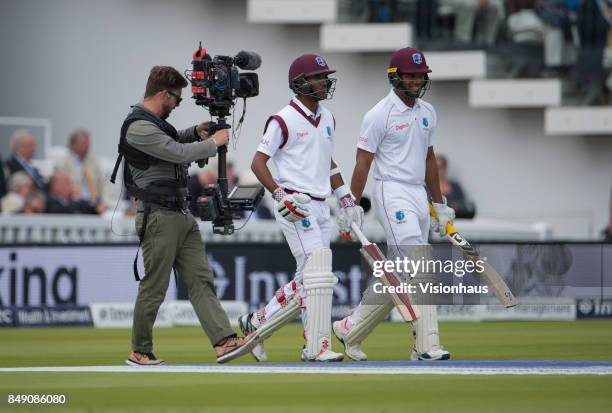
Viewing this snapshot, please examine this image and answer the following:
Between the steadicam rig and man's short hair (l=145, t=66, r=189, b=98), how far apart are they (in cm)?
10

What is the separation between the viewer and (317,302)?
10.1 metres

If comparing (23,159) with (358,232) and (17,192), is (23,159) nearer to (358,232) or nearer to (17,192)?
(17,192)

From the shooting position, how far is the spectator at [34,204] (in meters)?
19.1

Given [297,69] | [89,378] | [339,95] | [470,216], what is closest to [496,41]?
[339,95]

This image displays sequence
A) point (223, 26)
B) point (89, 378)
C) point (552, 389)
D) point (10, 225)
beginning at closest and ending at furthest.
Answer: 1. point (552, 389)
2. point (89, 378)
3. point (10, 225)
4. point (223, 26)

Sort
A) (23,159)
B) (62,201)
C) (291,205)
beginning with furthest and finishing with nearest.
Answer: (23,159) → (62,201) → (291,205)

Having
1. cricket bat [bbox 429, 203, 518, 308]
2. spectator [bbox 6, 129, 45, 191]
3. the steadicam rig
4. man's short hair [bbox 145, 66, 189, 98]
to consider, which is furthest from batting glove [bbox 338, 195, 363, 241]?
spectator [bbox 6, 129, 45, 191]

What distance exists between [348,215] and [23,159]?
10.2 m

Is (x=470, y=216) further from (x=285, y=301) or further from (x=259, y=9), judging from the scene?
(x=285, y=301)

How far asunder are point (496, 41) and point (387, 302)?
13.0m

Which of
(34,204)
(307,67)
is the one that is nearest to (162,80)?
(307,67)

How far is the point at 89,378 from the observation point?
29.8ft

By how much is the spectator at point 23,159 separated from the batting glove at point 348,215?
9.86 m

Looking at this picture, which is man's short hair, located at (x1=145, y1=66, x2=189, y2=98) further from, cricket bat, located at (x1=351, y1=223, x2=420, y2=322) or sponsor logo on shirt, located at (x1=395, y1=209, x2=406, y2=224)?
sponsor logo on shirt, located at (x1=395, y1=209, x2=406, y2=224)
